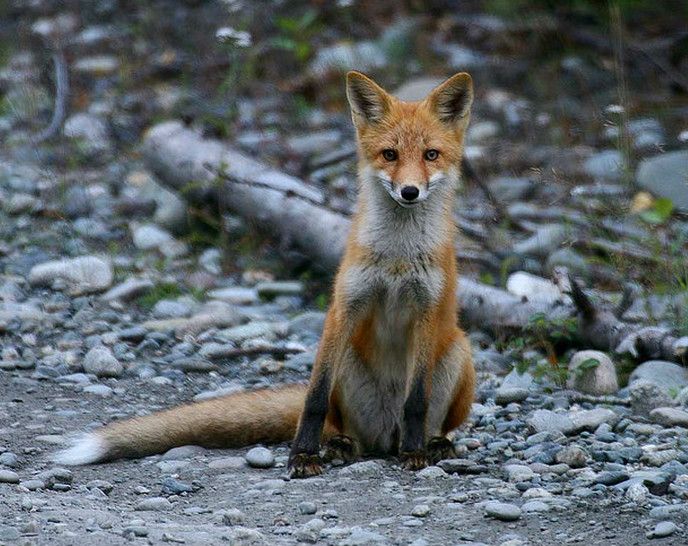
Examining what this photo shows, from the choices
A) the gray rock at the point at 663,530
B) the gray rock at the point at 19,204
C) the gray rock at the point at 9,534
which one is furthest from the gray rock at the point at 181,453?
the gray rock at the point at 19,204

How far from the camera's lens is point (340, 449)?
5.01m

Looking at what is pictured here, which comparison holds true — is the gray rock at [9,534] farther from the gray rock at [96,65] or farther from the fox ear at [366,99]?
the gray rock at [96,65]

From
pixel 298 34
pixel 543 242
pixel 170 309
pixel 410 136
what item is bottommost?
pixel 170 309

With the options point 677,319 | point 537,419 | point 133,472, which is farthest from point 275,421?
point 677,319

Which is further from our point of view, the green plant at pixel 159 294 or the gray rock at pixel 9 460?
the green plant at pixel 159 294

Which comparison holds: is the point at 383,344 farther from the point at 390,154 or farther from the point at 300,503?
the point at 300,503

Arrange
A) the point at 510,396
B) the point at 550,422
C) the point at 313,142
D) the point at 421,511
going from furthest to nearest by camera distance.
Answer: the point at 313,142 < the point at 510,396 < the point at 550,422 < the point at 421,511

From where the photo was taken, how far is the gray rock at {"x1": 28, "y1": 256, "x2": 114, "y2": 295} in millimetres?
7676

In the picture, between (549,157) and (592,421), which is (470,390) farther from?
(549,157)

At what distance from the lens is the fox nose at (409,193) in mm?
4680

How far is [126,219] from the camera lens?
9.47 metres

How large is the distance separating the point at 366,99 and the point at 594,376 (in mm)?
1996

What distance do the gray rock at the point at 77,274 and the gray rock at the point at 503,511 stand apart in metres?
4.21

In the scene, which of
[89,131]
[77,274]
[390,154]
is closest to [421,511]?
[390,154]
